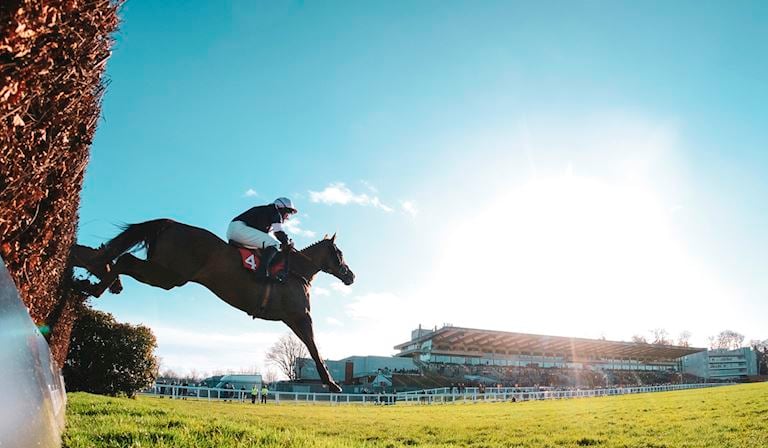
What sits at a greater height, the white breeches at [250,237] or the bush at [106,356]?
the white breeches at [250,237]

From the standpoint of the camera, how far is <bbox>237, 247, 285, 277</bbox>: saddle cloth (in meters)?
6.81

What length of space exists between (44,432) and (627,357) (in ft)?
326

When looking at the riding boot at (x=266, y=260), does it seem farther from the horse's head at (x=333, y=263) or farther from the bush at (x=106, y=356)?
the bush at (x=106, y=356)

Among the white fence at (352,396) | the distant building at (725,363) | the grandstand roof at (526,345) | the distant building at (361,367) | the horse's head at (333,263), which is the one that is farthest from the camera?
the distant building at (725,363)

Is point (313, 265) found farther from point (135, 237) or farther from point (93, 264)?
point (93, 264)

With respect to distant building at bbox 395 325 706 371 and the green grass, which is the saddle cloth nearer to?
the green grass

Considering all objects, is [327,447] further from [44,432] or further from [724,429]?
[724,429]

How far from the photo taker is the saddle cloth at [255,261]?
6809 mm

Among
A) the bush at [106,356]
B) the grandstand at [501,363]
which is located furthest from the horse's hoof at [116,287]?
the grandstand at [501,363]

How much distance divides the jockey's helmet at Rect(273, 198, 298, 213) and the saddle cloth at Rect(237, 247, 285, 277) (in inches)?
31.7

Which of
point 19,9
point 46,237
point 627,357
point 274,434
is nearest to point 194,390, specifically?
point 274,434

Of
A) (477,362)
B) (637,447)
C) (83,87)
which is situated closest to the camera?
(83,87)

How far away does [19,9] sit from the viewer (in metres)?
1.99

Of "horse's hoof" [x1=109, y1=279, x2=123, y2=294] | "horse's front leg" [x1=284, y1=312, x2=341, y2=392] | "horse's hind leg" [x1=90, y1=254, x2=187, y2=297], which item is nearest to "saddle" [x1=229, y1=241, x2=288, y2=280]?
"horse's front leg" [x1=284, y1=312, x2=341, y2=392]
